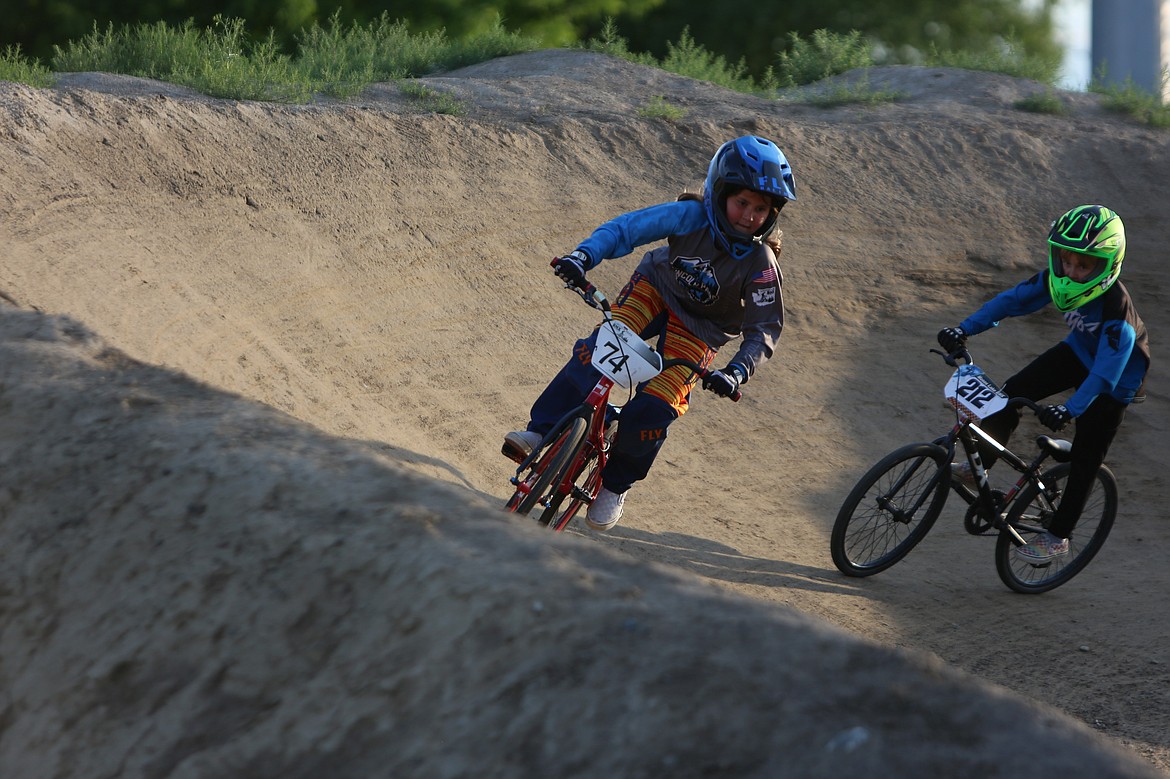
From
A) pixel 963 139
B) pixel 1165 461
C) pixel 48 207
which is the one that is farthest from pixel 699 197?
pixel 963 139

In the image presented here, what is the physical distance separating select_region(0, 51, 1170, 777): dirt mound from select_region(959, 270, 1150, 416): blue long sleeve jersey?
1236 millimetres

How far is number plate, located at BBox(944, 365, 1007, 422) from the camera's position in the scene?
18.6 feet

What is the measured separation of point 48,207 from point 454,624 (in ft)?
19.2

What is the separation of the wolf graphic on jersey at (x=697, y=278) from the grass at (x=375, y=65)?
5.13 meters

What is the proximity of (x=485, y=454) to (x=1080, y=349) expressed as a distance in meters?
3.43

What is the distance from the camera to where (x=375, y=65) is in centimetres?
1163

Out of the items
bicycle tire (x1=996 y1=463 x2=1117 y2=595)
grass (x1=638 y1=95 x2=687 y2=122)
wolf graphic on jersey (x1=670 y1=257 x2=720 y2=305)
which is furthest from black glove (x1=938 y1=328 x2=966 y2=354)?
grass (x1=638 y1=95 x2=687 y2=122)

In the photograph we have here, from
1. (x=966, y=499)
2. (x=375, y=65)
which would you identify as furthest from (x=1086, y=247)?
(x=375, y=65)

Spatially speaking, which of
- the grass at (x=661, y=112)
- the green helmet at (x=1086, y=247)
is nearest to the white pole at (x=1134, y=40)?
the grass at (x=661, y=112)

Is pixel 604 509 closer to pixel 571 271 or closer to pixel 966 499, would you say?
pixel 571 271

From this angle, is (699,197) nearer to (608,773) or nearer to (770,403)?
(770,403)

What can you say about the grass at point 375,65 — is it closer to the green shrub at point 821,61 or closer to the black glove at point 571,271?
the green shrub at point 821,61

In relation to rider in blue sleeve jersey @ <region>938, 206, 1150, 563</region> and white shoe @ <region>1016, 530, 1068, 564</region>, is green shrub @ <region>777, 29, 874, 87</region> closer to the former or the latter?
rider in blue sleeve jersey @ <region>938, 206, 1150, 563</region>

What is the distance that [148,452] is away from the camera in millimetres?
3061
